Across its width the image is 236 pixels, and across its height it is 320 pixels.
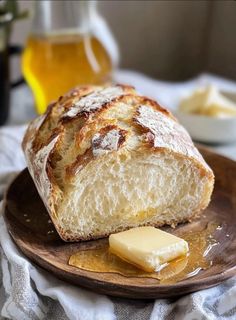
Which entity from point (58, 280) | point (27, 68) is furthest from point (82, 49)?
point (58, 280)

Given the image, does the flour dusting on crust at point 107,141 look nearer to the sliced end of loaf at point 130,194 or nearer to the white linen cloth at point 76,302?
the sliced end of loaf at point 130,194

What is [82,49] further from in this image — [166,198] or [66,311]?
[66,311]

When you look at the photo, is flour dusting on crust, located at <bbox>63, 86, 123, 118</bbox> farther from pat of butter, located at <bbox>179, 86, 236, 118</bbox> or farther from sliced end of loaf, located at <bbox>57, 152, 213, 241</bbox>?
pat of butter, located at <bbox>179, 86, 236, 118</bbox>

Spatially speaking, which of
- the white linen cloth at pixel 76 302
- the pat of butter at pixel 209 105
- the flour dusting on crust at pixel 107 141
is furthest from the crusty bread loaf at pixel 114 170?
the pat of butter at pixel 209 105

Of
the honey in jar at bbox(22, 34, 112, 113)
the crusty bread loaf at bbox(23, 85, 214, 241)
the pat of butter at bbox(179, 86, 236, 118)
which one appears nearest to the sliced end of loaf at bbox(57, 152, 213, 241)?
the crusty bread loaf at bbox(23, 85, 214, 241)

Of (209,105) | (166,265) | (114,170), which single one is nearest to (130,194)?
(114,170)
